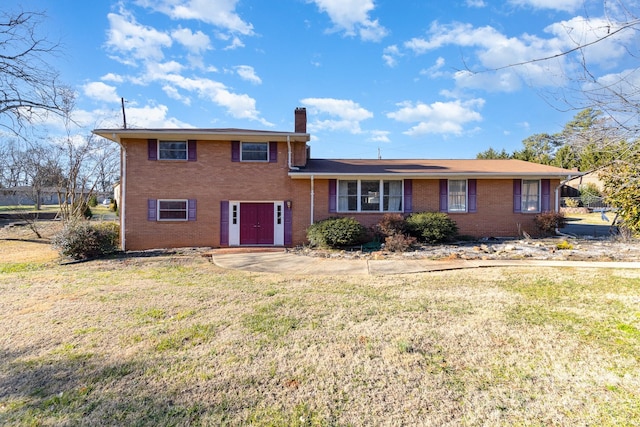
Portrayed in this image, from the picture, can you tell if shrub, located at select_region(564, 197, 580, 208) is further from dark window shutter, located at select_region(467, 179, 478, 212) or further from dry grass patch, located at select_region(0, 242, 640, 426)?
dry grass patch, located at select_region(0, 242, 640, 426)

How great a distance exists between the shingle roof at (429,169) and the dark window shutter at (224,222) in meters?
3.09

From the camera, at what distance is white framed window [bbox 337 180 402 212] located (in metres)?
14.5

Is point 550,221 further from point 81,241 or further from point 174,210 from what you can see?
point 81,241

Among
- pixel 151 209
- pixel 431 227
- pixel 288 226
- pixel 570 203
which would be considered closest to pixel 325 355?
pixel 431 227

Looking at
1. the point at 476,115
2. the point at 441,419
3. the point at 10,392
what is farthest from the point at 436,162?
the point at 10,392

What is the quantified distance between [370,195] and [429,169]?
2849 mm

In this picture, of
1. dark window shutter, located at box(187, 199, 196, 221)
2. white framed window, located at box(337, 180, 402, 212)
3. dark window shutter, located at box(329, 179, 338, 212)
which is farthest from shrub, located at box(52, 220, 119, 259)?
white framed window, located at box(337, 180, 402, 212)

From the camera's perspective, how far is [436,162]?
669 inches

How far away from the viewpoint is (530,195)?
14648 mm

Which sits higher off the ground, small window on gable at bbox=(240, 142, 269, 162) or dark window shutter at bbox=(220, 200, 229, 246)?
small window on gable at bbox=(240, 142, 269, 162)

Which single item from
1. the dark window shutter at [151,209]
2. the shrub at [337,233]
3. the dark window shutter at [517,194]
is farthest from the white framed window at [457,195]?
the dark window shutter at [151,209]

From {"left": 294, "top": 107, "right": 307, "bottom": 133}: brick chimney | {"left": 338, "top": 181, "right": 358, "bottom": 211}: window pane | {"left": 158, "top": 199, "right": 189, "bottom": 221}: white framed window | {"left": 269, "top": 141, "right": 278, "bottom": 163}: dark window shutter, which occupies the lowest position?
{"left": 158, "top": 199, "right": 189, "bottom": 221}: white framed window

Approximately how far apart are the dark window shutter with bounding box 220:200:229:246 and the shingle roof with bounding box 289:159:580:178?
3.09 m

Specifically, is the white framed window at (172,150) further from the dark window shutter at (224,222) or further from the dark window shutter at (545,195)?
the dark window shutter at (545,195)
